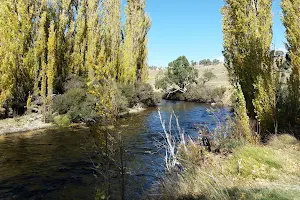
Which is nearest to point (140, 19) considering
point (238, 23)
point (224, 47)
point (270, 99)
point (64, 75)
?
point (64, 75)

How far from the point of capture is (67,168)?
26.9 ft

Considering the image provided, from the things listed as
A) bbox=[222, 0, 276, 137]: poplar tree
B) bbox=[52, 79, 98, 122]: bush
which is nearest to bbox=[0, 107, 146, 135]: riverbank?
bbox=[52, 79, 98, 122]: bush

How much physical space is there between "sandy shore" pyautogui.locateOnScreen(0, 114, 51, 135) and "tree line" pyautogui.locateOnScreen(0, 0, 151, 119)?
97 cm

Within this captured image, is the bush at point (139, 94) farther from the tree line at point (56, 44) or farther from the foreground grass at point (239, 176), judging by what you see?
the foreground grass at point (239, 176)

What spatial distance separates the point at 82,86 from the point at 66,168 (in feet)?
39.7

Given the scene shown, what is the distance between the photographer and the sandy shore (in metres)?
14.0

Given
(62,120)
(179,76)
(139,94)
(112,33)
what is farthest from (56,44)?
(179,76)

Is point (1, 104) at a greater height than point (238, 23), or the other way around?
point (238, 23)

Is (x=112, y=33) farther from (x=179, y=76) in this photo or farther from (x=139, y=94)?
(x=179, y=76)

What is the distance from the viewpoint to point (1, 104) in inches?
583

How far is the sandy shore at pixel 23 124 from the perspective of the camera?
46.1 ft

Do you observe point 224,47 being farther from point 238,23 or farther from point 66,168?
point 66,168

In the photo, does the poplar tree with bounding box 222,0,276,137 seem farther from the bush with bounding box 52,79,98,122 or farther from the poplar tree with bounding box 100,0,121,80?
the poplar tree with bounding box 100,0,121,80

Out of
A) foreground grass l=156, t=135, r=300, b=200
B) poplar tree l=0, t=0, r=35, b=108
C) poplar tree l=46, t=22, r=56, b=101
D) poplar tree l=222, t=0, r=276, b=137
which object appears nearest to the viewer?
foreground grass l=156, t=135, r=300, b=200
